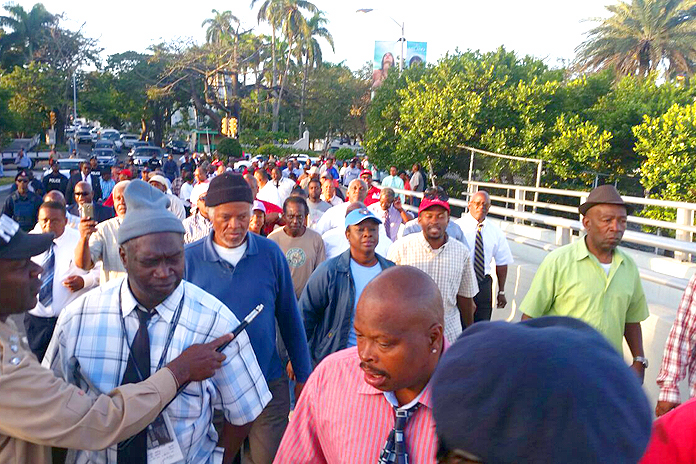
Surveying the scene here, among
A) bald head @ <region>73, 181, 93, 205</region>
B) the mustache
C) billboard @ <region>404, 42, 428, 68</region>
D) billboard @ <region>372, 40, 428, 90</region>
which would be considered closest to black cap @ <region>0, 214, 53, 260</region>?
the mustache

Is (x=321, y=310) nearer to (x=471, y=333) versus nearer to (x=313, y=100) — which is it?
(x=471, y=333)

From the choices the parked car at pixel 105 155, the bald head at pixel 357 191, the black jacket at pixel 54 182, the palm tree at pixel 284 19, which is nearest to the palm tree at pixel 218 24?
the palm tree at pixel 284 19

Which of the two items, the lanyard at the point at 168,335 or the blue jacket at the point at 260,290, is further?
the blue jacket at the point at 260,290

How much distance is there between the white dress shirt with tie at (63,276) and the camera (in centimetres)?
513

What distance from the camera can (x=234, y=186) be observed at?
4.17m

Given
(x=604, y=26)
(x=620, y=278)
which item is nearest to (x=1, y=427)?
(x=620, y=278)

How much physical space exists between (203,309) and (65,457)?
2.54ft

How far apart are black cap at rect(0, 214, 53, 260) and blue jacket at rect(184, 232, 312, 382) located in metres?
1.53

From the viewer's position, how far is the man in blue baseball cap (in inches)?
180

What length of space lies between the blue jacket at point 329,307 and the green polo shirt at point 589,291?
123cm

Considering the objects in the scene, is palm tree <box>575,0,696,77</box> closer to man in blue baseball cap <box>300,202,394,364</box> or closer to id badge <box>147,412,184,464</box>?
man in blue baseball cap <box>300,202,394,364</box>

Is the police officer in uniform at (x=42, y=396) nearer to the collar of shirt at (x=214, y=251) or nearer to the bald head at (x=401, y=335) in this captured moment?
the bald head at (x=401, y=335)

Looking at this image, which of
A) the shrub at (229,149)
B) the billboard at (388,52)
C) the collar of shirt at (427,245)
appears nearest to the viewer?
the collar of shirt at (427,245)

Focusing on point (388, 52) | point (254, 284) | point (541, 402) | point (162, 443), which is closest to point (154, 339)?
point (162, 443)
